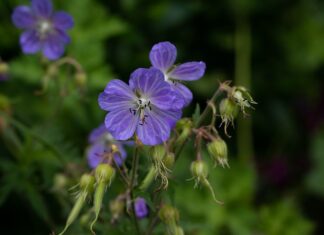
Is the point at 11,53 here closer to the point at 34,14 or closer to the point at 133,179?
the point at 34,14

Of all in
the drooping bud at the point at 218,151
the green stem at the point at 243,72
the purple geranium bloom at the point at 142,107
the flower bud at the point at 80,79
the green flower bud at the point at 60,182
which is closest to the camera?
the purple geranium bloom at the point at 142,107

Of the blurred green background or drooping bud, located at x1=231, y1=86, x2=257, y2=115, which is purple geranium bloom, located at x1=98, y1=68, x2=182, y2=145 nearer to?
drooping bud, located at x1=231, y1=86, x2=257, y2=115

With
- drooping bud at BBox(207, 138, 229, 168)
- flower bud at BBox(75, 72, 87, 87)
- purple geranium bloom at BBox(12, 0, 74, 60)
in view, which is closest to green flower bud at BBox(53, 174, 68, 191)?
flower bud at BBox(75, 72, 87, 87)

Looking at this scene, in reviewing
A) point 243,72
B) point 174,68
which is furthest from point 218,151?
point 243,72

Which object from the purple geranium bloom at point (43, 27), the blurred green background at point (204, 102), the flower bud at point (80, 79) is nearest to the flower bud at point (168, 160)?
the blurred green background at point (204, 102)

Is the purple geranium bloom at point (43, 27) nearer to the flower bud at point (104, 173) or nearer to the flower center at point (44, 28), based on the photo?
the flower center at point (44, 28)

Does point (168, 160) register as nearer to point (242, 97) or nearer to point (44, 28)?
point (242, 97)
